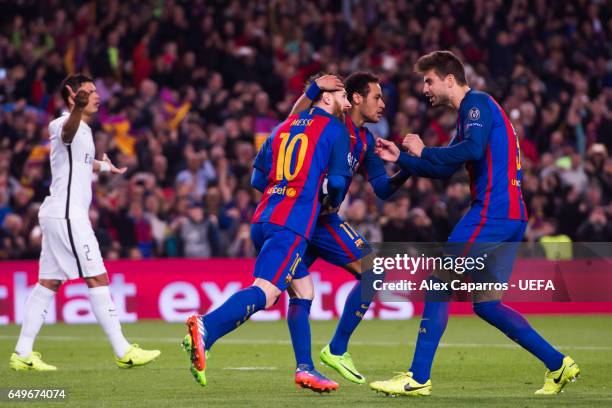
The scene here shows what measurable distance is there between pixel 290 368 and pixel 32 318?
2.30m

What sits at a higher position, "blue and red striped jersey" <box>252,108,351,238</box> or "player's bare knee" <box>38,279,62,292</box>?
"blue and red striped jersey" <box>252,108,351,238</box>

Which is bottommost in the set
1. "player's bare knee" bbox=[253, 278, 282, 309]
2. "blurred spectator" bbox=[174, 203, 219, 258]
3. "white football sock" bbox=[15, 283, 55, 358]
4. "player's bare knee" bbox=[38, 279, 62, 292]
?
"blurred spectator" bbox=[174, 203, 219, 258]

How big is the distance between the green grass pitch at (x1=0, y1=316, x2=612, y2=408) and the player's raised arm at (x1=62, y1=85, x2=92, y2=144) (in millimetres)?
2014

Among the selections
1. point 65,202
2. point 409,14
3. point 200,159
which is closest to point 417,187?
point 200,159

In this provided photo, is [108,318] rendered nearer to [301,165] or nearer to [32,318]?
[32,318]

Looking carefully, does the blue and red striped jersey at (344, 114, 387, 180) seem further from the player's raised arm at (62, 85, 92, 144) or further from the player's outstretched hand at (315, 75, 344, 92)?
the player's raised arm at (62, 85, 92, 144)

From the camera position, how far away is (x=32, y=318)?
10773 millimetres

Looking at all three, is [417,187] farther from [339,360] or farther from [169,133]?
[339,360]

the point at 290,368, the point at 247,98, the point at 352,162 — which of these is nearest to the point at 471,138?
the point at 352,162

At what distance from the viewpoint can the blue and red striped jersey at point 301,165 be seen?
8.66 metres

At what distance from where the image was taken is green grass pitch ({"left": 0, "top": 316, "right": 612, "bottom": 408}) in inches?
326

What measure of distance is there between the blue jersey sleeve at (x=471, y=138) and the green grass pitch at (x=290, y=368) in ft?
5.39

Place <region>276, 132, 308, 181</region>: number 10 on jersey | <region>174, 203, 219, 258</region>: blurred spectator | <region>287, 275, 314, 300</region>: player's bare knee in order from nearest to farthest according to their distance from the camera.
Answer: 1. <region>276, 132, 308, 181</region>: number 10 on jersey
2. <region>287, 275, 314, 300</region>: player's bare knee
3. <region>174, 203, 219, 258</region>: blurred spectator

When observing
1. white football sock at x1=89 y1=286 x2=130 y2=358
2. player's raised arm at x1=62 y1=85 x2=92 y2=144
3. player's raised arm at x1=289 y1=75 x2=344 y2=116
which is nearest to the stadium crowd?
white football sock at x1=89 y1=286 x2=130 y2=358
